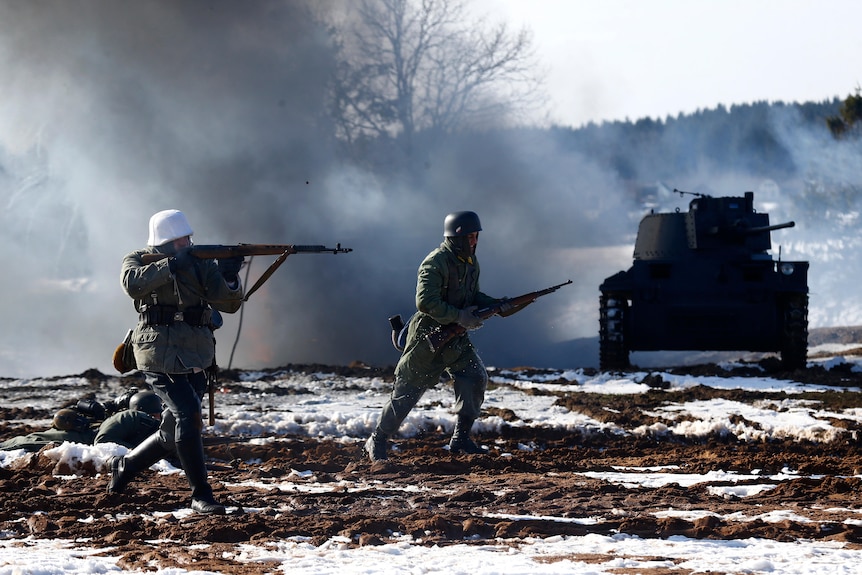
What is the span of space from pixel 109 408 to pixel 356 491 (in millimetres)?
2682

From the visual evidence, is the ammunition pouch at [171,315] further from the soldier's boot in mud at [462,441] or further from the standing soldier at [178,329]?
the soldier's boot in mud at [462,441]

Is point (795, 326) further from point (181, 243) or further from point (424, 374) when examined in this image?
point (181, 243)

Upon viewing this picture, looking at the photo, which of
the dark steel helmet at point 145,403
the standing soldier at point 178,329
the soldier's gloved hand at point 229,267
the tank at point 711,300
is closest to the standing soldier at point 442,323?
the dark steel helmet at point 145,403

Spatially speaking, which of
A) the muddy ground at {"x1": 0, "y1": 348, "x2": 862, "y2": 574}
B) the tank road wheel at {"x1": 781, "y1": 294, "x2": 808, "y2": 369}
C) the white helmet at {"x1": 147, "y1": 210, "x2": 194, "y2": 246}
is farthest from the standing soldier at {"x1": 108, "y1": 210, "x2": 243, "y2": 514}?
the tank road wheel at {"x1": 781, "y1": 294, "x2": 808, "y2": 369}

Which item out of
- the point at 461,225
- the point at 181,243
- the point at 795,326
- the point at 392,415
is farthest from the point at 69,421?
the point at 795,326

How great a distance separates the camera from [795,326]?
16.6 metres

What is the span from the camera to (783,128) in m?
42.7

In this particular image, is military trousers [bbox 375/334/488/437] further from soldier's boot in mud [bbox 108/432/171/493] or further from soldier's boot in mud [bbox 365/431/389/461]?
soldier's boot in mud [bbox 108/432/171/493]

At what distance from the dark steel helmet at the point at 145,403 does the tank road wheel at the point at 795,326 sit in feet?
35.4

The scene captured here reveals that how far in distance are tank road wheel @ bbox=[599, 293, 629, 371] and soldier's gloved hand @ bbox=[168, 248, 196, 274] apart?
1154 centimetres

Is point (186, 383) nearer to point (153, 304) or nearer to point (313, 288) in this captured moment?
point (153, 304)

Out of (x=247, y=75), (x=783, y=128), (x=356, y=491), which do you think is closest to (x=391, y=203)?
(x=247, y=75)

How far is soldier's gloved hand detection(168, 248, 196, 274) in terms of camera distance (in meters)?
6.04

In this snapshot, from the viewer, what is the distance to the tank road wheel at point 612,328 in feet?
56.1
